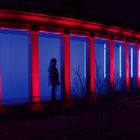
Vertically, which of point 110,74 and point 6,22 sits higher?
point 6,22

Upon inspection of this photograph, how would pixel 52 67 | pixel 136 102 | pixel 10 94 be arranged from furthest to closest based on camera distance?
pixel 136 102, pixel 10 94, pixel 52 67

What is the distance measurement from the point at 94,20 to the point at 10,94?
5179 millimetres

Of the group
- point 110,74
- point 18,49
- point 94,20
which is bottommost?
point 110,74

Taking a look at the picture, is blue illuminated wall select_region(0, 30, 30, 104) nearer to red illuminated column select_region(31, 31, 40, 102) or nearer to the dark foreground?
red illuminated column select_region(31, 31, 40, 102)

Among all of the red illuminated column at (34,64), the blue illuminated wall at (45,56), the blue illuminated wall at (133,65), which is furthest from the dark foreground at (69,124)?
the blue illuminated wall at (133,65)

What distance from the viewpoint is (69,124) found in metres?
13.6

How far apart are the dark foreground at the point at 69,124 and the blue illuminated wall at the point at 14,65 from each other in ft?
7.39

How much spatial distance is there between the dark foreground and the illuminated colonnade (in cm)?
101

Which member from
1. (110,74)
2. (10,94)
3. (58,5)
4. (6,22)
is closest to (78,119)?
(6,22)

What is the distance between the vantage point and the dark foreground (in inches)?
450

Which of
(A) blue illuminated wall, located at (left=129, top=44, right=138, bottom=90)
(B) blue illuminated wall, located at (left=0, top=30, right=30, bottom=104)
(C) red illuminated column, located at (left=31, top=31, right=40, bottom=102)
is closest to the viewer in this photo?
(C) red illuminated column, located at (left=31, top=31, right=40, bottom=102)

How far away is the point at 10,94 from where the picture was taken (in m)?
18.4

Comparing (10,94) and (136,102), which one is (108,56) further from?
(10,94)

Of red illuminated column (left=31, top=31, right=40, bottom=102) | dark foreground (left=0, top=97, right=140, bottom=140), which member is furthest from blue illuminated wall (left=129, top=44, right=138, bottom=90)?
red illuminated column (left=31, top=31, right=40, bottom=102)
